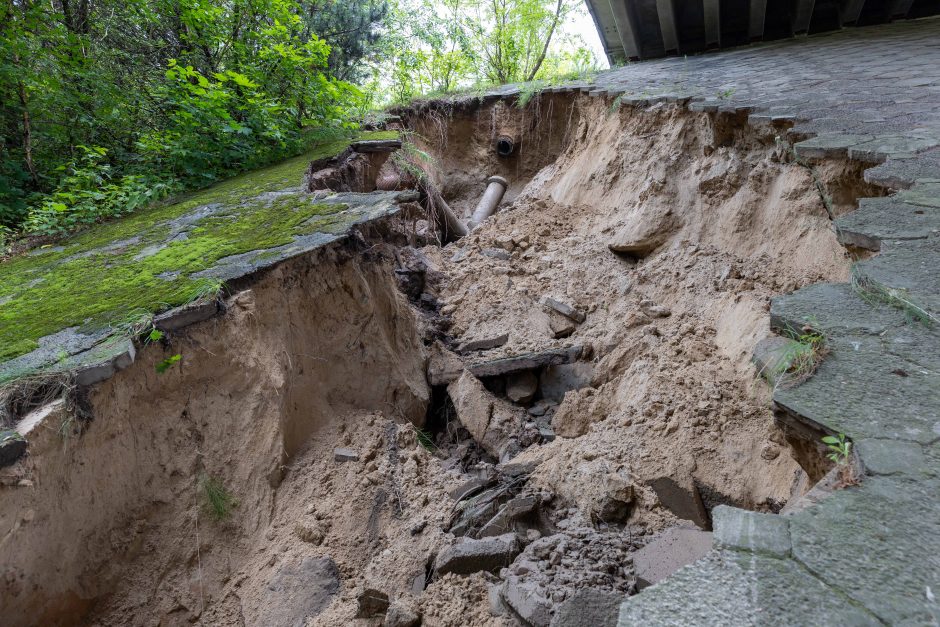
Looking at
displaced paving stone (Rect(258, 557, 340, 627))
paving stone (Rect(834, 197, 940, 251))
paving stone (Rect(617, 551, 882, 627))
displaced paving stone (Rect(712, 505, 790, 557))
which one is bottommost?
displaced paving stone (Rect(258, 557, 340, 627))

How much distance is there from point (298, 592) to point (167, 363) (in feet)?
3.44

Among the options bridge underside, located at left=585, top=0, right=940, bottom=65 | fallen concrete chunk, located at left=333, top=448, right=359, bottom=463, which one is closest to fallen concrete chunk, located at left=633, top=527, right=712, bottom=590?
fallen concrete chunk, located at left=333, top=448, right=359, bottom=463

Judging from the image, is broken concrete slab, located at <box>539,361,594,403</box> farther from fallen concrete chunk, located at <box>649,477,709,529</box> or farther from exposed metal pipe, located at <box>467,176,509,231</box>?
exposed metal pipe, located at <box>467,176,509,231</box>

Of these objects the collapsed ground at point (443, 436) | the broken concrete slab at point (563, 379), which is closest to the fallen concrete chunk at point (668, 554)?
the collapsed ground at point (443, 436)

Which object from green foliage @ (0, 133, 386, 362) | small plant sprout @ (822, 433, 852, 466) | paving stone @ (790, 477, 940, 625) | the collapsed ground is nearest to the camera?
paving stone @ (790, 477, 940, 625)

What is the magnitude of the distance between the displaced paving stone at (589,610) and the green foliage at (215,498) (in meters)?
1.47

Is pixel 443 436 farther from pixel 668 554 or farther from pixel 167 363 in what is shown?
pixel 668 554

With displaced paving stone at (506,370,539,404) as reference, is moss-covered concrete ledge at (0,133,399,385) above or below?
above

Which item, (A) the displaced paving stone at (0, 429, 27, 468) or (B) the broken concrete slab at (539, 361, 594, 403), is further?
(B) the broken concrete slab at (539, 361, 594, 403)

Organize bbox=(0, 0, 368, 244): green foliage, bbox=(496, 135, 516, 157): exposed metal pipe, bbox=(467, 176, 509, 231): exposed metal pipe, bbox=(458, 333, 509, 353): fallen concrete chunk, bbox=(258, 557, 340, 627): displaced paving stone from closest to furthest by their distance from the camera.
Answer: bbox=(258, 557, 340, 627): displaced paving stone < bbox=(458, 333, 509, 353): fallen concrete chunk < bbox=(0, 0, 368, 244): green foliage < bbox=(467, 176, 509, 231): exposed metal pipe < bbox=(496, 135, 516, 157): exposed metal pipe

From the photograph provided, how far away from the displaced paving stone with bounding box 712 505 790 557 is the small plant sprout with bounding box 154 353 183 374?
205cm

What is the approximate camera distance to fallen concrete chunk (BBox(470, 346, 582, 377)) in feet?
11.0

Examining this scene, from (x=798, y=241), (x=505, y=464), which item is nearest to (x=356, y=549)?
(x=505, y=464)

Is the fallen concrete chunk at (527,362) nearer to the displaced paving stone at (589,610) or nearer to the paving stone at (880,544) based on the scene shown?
the displaced paving stone at (589,610)
